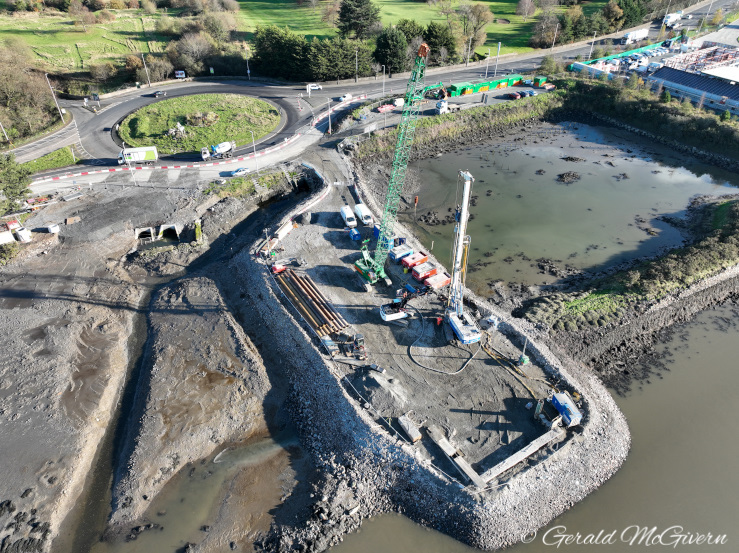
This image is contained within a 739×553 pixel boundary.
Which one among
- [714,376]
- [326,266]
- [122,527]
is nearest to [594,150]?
[714,376]

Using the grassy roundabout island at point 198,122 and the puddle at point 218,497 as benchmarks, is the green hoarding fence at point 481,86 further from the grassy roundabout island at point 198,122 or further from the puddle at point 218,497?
the puddle at point 218,497

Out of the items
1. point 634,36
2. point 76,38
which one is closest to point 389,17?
point 634,36

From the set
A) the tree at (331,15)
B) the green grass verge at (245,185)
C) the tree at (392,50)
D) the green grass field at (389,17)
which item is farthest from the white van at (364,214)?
the tree at (331,15)

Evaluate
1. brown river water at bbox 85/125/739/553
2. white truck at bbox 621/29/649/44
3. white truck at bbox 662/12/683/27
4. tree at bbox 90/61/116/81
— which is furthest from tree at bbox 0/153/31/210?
white truck at bbox 662/12/683/27

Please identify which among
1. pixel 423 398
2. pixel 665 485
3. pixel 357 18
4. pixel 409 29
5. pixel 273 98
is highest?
pixel 357 18

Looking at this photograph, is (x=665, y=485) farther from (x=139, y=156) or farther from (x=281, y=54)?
(x=281, y=54)

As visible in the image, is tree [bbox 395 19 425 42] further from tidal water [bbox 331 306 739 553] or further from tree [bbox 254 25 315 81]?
tidal water [bbox 331 306 739 553]

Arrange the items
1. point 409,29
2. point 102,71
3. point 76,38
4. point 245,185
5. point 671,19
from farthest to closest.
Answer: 1. point 671,19
2. point 76,38
3. point 409,29
4. point 102,71
5. point 245,185
